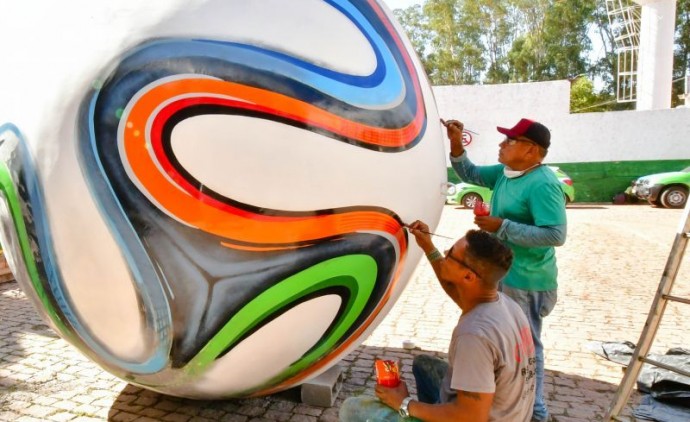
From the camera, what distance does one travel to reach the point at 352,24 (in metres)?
2.56

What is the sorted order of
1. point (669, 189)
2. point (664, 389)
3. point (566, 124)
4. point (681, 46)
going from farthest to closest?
point (681, 46), point (566, 124), point (669, 189), point (664, 389)

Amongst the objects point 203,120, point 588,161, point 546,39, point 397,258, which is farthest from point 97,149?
point 546,39

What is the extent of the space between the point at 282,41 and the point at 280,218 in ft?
2.44

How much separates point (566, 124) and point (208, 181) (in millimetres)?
20156

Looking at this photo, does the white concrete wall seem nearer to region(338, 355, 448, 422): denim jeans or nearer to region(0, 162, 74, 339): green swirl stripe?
region(338, 355, 448, 422): denim jeans

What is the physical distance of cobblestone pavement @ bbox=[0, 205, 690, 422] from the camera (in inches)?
135

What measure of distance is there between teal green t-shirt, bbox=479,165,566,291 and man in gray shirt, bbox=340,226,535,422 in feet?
2.93

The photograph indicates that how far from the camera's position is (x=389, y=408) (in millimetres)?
2371

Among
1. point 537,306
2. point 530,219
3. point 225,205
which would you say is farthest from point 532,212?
point 225,205

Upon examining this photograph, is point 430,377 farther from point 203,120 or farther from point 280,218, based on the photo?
point 203,120

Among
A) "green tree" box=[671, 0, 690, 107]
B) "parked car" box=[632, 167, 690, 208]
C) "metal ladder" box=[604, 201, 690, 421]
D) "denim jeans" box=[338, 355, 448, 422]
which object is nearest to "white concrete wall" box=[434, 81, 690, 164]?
"parked car" box=[632, 167, 690, 208]

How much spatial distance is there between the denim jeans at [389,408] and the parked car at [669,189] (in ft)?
53.2

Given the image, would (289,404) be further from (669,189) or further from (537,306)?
(669,189)

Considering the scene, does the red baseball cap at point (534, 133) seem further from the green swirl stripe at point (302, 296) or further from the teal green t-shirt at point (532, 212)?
the green swirl stripe at point (302, 296)
